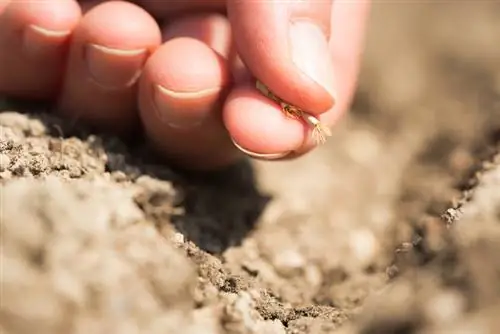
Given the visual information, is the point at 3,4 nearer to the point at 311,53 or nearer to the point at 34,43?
the point at 34,43

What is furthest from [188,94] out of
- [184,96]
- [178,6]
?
[178,6]

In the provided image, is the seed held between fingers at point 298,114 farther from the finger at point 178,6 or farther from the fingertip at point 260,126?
the finger at point 178,6

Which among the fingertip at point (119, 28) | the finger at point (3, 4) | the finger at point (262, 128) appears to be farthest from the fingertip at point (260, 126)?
the finger at point (3, 4)

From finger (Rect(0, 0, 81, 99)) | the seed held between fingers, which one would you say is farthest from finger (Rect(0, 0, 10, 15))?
the seed held between fingers

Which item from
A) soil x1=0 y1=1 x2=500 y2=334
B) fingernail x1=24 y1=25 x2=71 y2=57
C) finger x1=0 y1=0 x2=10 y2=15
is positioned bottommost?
soil x1=0 y1=1 x2=500 y2=334

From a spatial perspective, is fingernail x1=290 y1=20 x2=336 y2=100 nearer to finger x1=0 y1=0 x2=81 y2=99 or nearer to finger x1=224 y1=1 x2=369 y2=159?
finger x1=224 y1=1 x2=369 y2=159

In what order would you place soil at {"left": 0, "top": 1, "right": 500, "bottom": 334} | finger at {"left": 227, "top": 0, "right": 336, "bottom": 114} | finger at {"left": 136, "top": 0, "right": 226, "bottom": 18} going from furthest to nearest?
1. finger at {"left": 136, "top": 0, "right": 226, "bottom": 18}
2. finger at {"left": 227, "top": 0, "right": 336, "bottom": 114}
3. soil at {"left": 0, "top": 1, "right": 500, "bottom": 334}

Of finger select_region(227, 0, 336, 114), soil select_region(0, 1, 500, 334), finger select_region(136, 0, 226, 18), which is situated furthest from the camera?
finger select_region(136, 0, 226, 18)

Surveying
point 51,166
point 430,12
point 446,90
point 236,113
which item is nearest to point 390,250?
point 236,113
